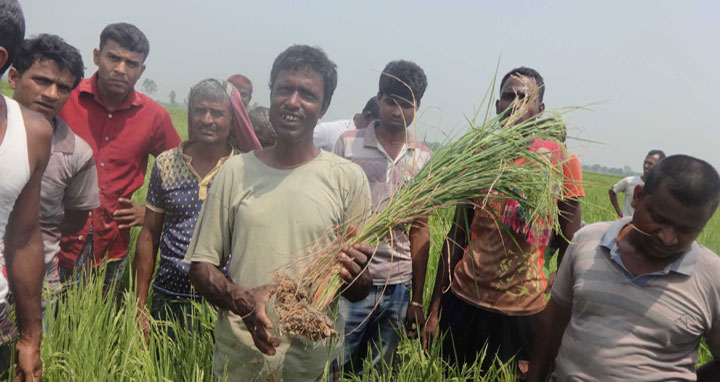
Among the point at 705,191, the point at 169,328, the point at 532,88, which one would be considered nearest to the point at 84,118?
the point at 169,328

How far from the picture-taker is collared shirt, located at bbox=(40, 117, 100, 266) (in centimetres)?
228

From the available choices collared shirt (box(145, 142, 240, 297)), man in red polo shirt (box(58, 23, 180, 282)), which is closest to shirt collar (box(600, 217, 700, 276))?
collared shirt (box(145, 142, 240, 297))

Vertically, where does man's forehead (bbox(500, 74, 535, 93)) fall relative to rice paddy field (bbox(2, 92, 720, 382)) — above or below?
above

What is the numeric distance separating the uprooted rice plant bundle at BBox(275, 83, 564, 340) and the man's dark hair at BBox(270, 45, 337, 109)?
1.51 feet

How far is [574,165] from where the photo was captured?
2059 millimetres

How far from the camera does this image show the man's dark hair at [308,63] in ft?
5.77

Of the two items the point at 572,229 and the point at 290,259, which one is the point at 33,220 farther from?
the point at 572,229

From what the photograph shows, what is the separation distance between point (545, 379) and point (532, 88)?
1.10 metres

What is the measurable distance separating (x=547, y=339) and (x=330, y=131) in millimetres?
2584

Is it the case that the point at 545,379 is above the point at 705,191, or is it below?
below

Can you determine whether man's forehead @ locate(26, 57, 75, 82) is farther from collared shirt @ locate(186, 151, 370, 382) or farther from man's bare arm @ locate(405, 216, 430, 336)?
man's bare arm @ locate(405, 216, 430, 336)

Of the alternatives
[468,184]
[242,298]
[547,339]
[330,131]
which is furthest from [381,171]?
[330,131]

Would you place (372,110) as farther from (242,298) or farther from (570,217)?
(242,298)

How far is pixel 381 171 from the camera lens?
255 cm
